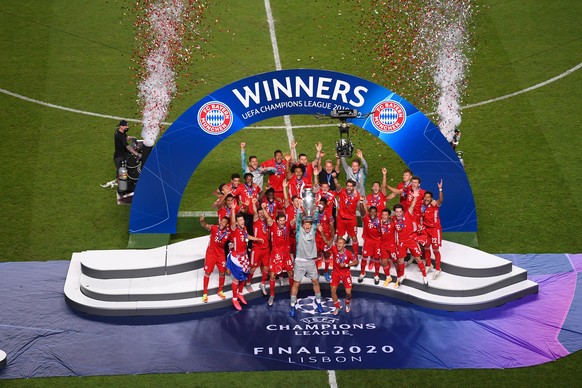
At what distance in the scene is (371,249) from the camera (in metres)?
18.5

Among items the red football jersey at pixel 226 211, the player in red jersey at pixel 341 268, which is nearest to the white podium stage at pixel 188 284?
the player in red jersey at pixel 341 268

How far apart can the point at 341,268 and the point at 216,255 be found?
2038 millimetres

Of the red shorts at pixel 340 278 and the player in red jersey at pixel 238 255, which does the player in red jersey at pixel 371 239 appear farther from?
the player in red jersey at pixel 238 255

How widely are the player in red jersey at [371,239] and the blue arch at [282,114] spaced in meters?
1.65

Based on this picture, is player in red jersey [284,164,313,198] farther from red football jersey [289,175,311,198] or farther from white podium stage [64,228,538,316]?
white podium stage [64,228,538,316]

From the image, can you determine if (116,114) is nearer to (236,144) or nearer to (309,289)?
(236,144)

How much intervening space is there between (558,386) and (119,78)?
42.1 feet

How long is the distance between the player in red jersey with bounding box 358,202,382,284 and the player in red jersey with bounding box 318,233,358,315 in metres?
0.44

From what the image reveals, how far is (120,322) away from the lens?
17.7 metres

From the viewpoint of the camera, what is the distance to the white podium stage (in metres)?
17.9

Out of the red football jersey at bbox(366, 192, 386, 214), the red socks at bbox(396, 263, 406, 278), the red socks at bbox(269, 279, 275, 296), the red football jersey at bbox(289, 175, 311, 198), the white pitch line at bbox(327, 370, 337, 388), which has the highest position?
the red football jersey at bbox(289, 175, 311, 198)

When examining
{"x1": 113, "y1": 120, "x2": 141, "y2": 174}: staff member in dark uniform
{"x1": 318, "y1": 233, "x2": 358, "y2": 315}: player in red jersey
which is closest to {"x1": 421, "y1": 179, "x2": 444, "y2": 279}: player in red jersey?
{"x1": 318, "y1": 233, "x2": 358, "y2": 315}: player in red jersey

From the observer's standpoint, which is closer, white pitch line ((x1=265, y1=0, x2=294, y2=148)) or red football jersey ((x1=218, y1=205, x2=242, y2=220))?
red football jersey ((x1=218, y1=205, x2=242, y2=220))

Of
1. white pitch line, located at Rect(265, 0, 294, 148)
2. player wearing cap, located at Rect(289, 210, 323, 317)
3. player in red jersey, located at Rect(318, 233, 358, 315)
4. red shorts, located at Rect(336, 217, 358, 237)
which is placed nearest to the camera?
player in red jersey, located at Rect(318, 233, 358, 315)
